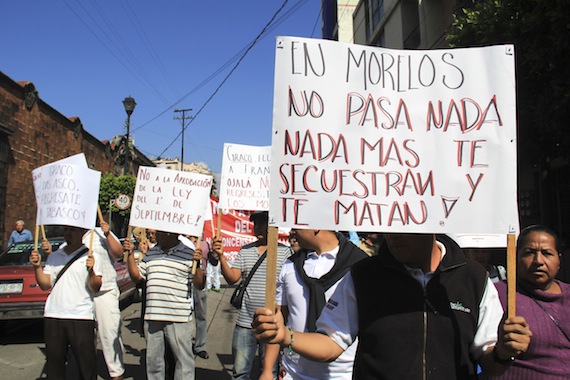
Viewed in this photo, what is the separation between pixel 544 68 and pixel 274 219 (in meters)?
7.97

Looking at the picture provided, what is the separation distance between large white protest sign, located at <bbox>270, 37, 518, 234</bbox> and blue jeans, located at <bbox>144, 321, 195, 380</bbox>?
110 inches

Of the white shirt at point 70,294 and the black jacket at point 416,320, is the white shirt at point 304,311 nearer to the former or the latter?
the black jacket at point 416,320

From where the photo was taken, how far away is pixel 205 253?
7316 millimetres

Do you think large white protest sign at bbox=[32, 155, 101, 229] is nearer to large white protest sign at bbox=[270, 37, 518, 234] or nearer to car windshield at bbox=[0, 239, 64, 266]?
large white protest sign at bbox=[270, 37, 518, 234]

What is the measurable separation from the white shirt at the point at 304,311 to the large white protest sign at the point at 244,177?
2.34 m

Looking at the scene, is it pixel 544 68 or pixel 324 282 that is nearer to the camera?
pixel 324 282

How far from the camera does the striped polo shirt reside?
4.45 meters

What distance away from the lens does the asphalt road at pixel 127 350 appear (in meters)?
6.05

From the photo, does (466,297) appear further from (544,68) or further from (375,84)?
(544,68)

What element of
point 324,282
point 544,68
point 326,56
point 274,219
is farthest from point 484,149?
point 544,68

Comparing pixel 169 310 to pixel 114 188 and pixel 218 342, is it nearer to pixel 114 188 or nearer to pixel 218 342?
pixel 218 342

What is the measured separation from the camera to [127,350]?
281 inches

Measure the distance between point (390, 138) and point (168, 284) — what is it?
3.03 metres

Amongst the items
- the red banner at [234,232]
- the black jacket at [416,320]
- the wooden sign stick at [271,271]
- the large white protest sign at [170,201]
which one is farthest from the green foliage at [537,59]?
the wooden sign stick at [271,271]
